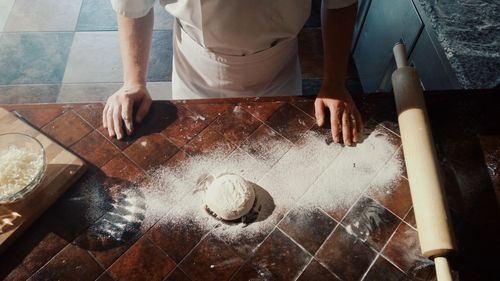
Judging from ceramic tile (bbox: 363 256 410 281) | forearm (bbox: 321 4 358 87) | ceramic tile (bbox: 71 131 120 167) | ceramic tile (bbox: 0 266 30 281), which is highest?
forearm (bbox: 321 4 358 87)

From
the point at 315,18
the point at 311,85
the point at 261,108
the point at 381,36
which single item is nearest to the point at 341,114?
the point at 261,108

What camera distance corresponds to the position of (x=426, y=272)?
0.91 m

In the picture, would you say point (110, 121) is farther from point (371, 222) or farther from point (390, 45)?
point (390, 45)

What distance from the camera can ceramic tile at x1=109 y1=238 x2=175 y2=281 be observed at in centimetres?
91

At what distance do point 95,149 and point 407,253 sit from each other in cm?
104

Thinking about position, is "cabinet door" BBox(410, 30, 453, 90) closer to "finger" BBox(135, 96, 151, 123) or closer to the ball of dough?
the ball of dough

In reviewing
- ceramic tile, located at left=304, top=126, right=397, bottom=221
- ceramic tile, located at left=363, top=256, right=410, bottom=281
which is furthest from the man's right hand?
ceramic tile, located at left=363, top=256, right=410, bottom=281

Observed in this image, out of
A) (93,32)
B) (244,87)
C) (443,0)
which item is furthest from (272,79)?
(93,32)

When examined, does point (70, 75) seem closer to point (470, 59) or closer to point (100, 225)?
point (100, 225)

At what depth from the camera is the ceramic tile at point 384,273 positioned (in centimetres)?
91

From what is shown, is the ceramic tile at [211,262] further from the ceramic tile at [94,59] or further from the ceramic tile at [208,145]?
the ceramic tile at [94,59]

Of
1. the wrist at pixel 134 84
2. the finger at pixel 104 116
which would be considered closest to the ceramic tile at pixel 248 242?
the finger at pixel 104 116

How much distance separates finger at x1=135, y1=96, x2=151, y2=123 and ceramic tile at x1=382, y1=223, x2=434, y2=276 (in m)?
0.92

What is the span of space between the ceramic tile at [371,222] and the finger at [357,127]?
239 mm
